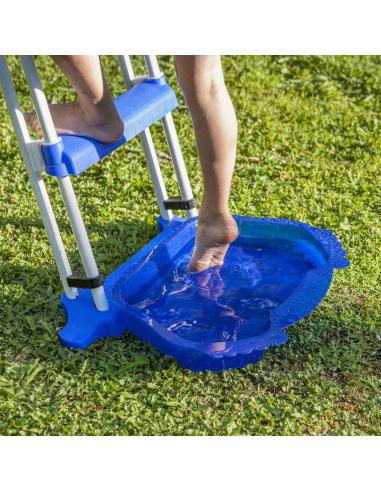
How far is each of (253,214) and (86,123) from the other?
1.08 meters

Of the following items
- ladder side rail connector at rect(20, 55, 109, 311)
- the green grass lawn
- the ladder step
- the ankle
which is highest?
ladder side rail connector at rect(20, 55, 109, 311)

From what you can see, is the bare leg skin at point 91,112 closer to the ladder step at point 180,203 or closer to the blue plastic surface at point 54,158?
the blue plastic surface at point 54,158

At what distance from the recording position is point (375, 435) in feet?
8.45

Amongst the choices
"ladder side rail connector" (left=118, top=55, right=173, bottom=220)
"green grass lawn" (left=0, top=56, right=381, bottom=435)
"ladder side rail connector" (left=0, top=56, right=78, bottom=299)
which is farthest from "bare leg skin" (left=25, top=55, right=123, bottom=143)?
"green grass lawn" (left=0, top=56, right=381, bottom=435)

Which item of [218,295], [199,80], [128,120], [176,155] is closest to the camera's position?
[199,80]

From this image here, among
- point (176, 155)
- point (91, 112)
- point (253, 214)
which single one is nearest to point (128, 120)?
point (91, 112)

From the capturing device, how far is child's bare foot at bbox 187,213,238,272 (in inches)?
125

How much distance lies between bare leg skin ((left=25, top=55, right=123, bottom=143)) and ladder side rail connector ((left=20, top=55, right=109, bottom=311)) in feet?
0.49

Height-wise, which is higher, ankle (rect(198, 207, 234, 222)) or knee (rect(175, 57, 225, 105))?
knee (rect(175, 57, 225, 105))

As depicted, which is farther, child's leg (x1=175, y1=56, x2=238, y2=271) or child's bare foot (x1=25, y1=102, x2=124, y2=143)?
child's bare foot (x1=25, y1=102, x2=124, y2=143)

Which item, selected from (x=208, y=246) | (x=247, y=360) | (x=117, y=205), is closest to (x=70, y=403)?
(x=247, y=360)

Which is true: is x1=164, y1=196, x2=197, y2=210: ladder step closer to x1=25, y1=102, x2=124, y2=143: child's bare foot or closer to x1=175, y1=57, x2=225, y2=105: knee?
x1=25, y1=102, x2=124, y2=143: child's bare foot

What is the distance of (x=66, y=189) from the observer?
9.68ft

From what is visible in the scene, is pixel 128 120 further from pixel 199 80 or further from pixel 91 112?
pixel 199 80
